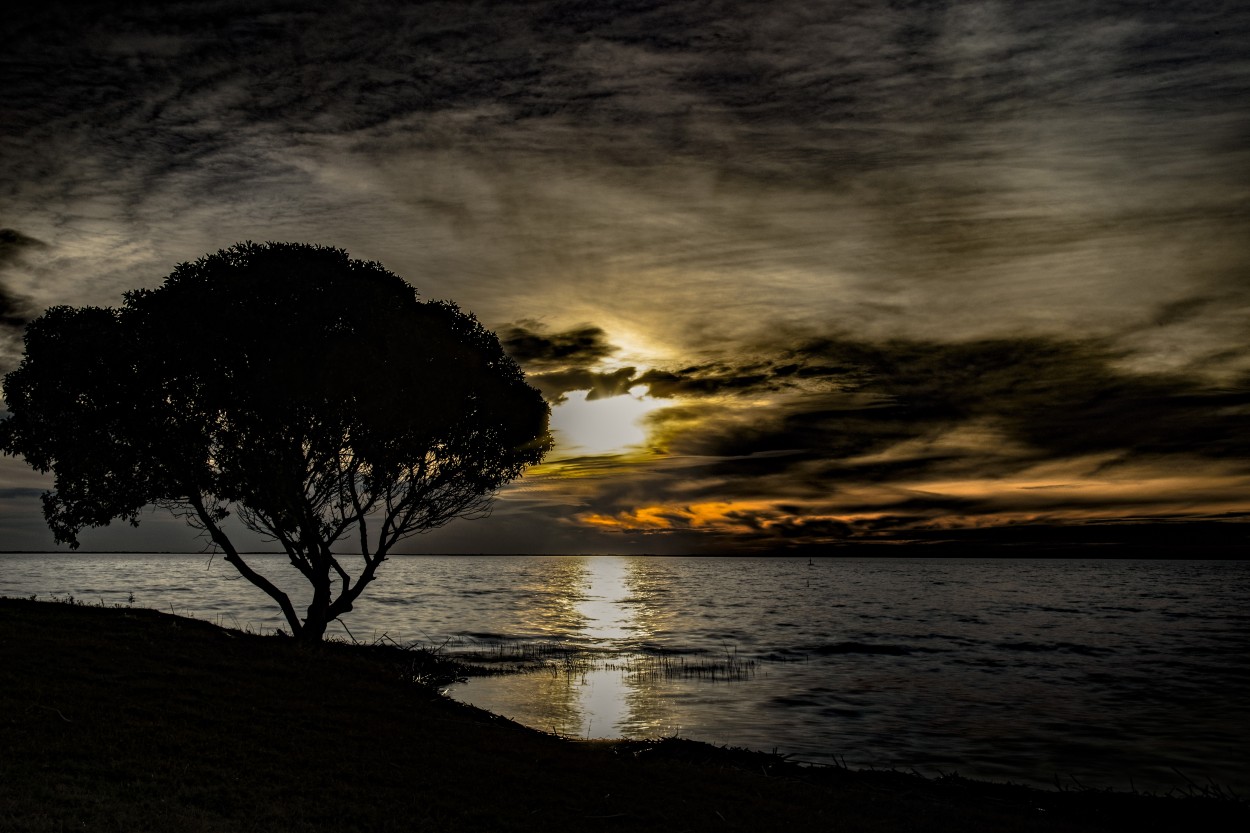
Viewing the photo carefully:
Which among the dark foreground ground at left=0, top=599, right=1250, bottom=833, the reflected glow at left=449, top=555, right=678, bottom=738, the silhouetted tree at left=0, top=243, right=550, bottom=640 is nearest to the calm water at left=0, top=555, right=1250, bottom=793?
the reflected glow at left=449, top=555, right=678, bottom=738

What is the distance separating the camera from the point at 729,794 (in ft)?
59.3

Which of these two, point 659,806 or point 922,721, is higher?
point 659,806

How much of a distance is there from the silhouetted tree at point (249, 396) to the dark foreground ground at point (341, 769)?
5628mm

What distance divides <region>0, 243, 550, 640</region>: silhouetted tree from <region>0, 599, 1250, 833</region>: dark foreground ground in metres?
5.63

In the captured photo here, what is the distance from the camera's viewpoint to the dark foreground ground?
1330 cm

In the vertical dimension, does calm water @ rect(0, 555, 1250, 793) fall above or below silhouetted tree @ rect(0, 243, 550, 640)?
below

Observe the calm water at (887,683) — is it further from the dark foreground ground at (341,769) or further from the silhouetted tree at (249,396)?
the silhouetted tree at (249,396)

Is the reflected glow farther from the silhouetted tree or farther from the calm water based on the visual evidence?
the silhouetted tree

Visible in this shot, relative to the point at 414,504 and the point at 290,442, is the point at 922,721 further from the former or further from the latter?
the point at 290,442

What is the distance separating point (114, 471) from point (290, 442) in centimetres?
653

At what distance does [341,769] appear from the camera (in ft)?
52.2

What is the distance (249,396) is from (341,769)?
16.6 meters

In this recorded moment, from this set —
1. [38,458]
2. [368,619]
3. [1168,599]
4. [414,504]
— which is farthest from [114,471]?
[1168,599]

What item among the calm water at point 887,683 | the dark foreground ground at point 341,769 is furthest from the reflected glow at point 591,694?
the dark foreground ground at point 341,769
